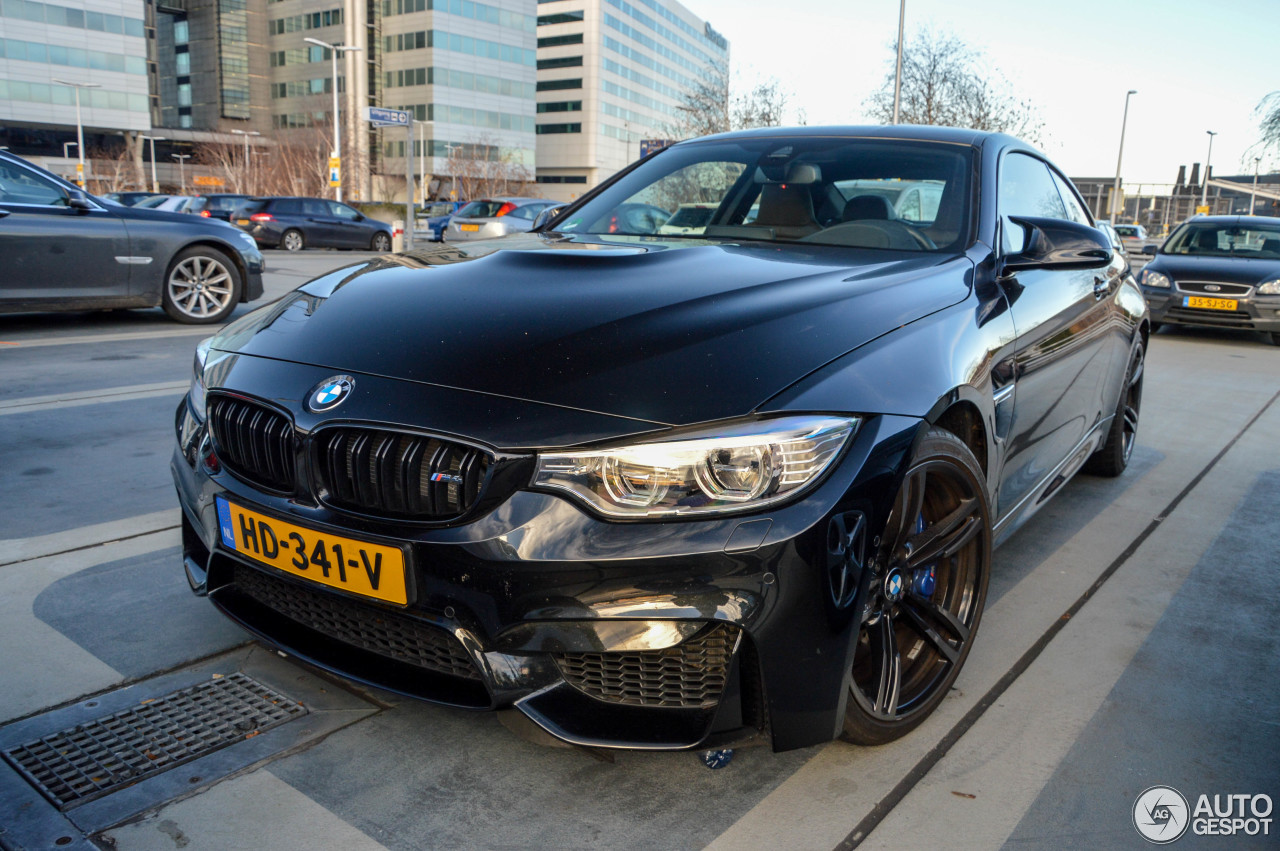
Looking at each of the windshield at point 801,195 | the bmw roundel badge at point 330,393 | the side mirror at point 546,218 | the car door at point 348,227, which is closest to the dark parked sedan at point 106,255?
the side mirror at point 546,218

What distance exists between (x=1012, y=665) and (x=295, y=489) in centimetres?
191

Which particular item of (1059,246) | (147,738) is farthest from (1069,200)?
(147,738)

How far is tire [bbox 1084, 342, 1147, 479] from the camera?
4.45m

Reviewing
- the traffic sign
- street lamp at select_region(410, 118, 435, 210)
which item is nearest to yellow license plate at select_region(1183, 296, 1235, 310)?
the traffic sign

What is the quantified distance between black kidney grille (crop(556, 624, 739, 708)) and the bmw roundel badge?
2.21ft

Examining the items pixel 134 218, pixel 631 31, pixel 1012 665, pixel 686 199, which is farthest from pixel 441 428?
pixel 631 31

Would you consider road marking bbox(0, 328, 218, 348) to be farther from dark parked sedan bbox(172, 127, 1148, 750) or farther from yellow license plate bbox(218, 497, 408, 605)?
yellow license plate bbox(218, 497, 408, 605)

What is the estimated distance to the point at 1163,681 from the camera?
2.62m

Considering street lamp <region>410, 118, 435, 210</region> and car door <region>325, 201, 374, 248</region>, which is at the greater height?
street lamp <region>410, 118, 435, 210</region>

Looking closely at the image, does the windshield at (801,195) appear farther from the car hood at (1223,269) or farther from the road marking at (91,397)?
the car hood at (1223,269)

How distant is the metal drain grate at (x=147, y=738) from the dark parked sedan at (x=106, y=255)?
6.38m

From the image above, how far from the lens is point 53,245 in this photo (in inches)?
294

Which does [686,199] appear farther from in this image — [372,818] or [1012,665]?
[372,818]

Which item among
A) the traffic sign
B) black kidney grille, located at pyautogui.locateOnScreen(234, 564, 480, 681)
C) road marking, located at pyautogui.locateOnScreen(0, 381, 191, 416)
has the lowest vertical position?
road marking, located at pyautogui.locateOnScreen(0, 381, 191, 416)
